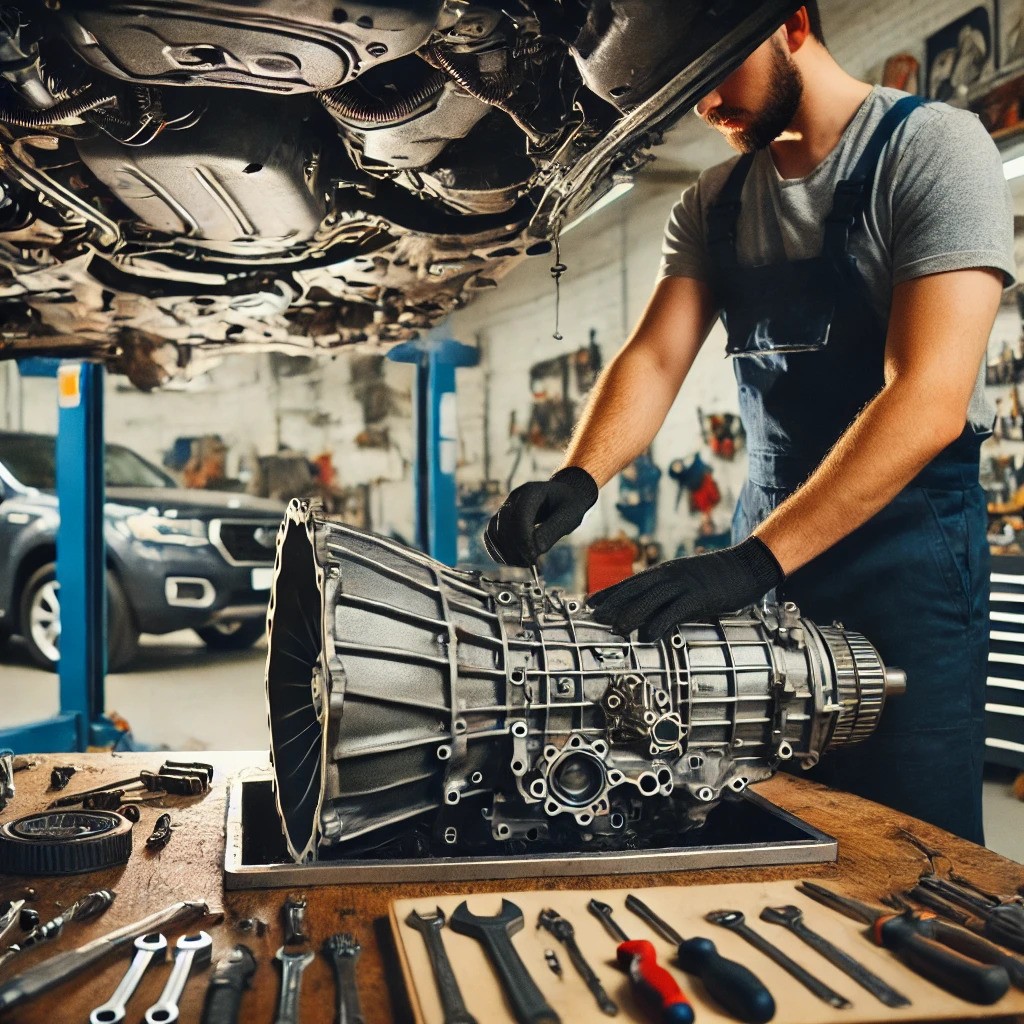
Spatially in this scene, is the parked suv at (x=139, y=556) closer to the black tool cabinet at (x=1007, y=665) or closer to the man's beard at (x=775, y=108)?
the black tool cabinet at (x=1007, y=665)

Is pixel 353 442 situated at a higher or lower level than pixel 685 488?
higher

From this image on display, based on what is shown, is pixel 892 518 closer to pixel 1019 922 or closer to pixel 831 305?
pixel 831 305

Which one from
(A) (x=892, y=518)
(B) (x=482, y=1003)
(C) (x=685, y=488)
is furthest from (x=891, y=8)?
(B) (x=482, y=1003)

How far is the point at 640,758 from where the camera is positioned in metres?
1.15

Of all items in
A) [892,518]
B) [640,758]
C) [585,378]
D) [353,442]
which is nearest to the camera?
[640,758]

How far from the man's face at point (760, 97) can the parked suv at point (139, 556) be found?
420 cm

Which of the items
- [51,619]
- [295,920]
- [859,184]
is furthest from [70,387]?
[295,920]

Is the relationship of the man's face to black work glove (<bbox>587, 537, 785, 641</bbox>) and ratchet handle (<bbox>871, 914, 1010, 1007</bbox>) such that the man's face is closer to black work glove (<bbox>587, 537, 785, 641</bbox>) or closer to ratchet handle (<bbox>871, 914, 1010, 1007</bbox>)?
black work glove (<bbox>587, 537, 785, 641</bbox>)

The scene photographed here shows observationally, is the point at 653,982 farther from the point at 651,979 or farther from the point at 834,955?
the point at 834,955

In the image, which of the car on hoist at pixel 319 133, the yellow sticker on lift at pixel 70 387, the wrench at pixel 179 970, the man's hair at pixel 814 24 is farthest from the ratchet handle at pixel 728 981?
the yellow sticker on lift at pixel 70 387

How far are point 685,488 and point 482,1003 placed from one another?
22.2 feet

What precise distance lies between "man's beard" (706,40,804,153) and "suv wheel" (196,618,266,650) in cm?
522

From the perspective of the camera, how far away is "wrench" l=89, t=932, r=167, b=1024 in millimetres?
724

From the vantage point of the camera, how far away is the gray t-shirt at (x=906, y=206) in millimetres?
1359
